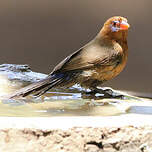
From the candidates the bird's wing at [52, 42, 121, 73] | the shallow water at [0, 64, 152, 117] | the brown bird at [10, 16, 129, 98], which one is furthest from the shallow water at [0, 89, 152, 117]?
the bird's wing at [52, 42, 121, 73]

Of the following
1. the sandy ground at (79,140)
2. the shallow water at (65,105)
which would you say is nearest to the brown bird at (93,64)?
the shallow water at (65,105)

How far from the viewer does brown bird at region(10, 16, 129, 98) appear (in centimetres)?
301

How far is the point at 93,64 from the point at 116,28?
1.33ft

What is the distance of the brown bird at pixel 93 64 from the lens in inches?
119

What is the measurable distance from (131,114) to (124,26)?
3.48 feet

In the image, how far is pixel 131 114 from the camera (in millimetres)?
2346

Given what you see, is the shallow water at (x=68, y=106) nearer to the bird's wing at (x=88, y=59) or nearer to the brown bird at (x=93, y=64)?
the brown bird at (x=93, y=64)

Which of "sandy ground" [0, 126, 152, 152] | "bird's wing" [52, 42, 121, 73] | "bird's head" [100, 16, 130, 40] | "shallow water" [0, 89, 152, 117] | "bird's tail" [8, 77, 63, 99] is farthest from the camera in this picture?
"bird's head" [100, 16, 130, 40]

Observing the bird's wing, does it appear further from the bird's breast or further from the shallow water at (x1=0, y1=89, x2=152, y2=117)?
the shallow water at (x1=0, y1=89, x2=152, y2=117)

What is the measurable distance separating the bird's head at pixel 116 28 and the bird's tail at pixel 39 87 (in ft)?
2.03

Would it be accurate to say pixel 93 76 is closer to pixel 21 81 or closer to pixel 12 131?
pixel 21 81

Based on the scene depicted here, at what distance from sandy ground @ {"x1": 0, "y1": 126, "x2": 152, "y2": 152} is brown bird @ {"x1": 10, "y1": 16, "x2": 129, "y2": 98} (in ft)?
3.07

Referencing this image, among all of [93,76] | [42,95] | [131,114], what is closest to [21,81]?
[42,95]

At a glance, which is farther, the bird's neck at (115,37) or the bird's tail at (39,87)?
the bird's neck at (115,37)
